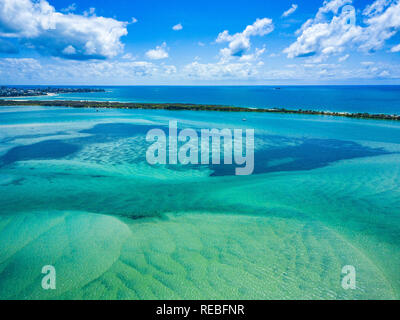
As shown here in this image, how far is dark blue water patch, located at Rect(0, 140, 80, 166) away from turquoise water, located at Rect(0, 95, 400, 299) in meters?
0.30

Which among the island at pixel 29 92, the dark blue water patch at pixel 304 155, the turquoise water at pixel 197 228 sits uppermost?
the island at pixel 29 92

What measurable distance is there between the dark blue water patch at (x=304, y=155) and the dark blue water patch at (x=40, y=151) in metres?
14.8

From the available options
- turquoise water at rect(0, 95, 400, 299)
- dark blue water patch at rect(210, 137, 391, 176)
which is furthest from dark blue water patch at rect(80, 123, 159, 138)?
dark blue water patch at rect(210, 137, 391, 176)

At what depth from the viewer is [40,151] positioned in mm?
23578

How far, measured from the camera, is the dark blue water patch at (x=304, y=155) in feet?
63.5

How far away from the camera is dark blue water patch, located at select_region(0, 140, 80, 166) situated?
21.4 m

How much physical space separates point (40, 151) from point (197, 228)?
67.1 ft

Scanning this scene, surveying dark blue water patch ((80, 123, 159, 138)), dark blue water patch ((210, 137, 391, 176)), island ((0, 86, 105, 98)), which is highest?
island ((0, 86, 105, 98))

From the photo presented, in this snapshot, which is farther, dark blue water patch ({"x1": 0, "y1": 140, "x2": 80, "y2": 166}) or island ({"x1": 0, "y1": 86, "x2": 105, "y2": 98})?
island ({"x1": 0, "y1": 86, "x2": 105, "y2": 98})

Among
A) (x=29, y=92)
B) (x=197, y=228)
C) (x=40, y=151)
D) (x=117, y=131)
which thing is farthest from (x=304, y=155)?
(x=29, y=92)

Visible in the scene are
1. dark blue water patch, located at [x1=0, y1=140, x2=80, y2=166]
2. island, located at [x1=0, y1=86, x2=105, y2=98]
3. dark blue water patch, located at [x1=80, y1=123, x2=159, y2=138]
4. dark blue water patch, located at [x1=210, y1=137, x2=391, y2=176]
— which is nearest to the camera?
dark blue water patch, located at [x1=210, y1=137, x2=391, y2=176]

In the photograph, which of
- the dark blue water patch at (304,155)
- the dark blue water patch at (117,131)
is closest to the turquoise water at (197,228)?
the dark blue water patch at (304,155)

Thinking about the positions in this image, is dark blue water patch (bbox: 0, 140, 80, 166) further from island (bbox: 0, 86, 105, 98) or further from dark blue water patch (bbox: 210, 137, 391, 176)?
island (bbox: 0, 86, 105, 98)

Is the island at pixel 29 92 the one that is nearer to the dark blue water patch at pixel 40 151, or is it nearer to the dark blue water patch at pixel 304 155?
the dark blue water patch at pixel 40 151
